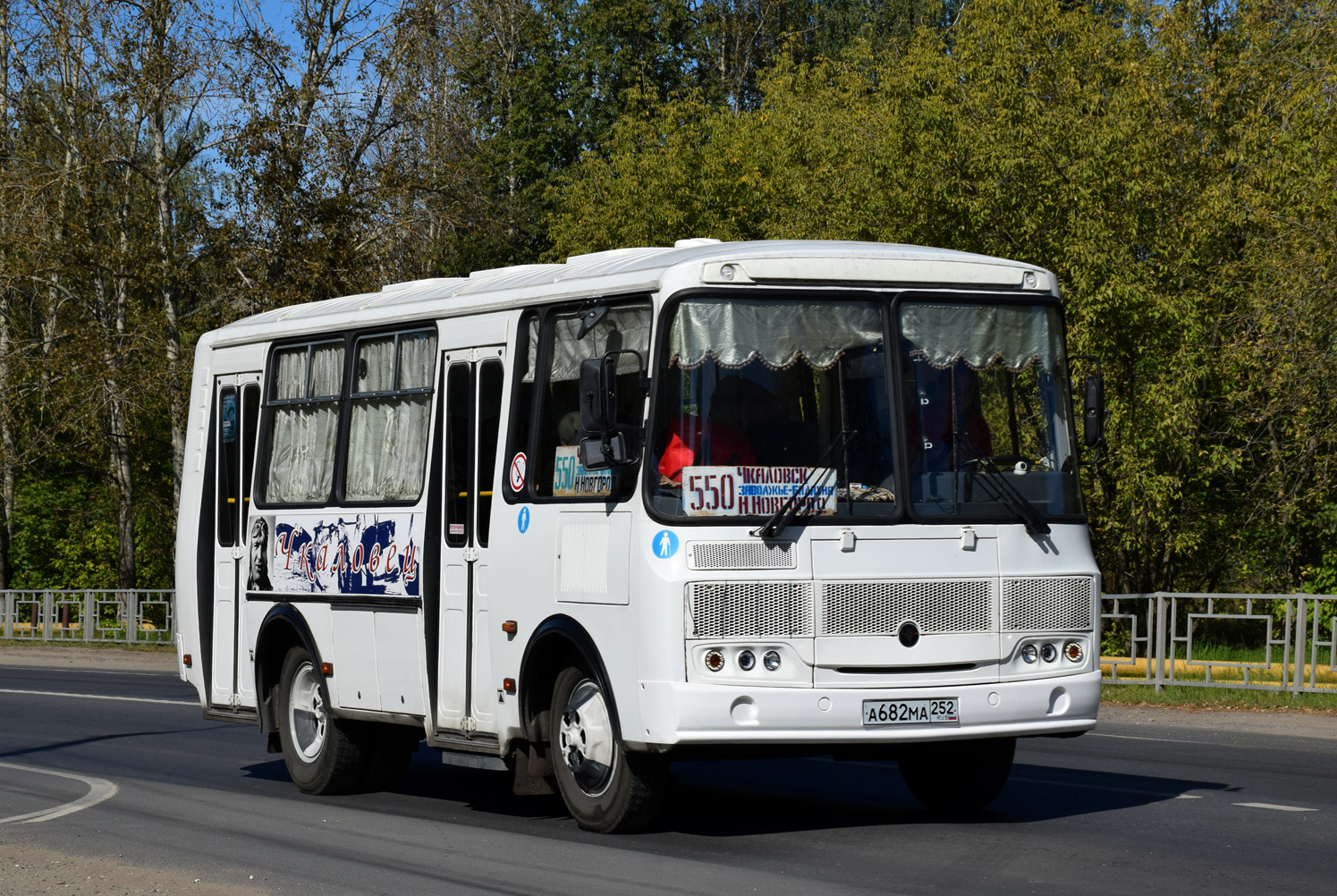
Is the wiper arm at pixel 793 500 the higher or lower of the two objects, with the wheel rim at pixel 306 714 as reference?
higher

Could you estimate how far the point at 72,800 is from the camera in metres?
12.4

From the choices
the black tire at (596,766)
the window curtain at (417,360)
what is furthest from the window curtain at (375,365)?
the black tire at (596,766)

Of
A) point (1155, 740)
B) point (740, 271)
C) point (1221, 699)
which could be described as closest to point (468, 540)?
point (740, 271)

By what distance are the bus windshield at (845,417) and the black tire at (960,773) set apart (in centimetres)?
150

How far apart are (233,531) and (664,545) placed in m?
5.41

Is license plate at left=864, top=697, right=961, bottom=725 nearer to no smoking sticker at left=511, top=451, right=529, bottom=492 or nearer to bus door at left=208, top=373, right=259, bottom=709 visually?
no smoking sticker at left=511, top=451, right=529, bottom=492

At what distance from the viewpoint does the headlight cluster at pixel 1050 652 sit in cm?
1010

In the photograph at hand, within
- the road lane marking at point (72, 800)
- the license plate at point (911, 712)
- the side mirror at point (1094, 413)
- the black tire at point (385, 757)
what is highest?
the side mirror at point (1094, 413)

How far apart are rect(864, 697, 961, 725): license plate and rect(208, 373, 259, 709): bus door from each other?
5.64 meters

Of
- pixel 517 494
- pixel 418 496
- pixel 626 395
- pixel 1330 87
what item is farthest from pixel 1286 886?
pixel 1330 87

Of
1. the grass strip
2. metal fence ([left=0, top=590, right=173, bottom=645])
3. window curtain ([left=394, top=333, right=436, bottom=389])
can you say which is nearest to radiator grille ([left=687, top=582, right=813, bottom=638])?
window curtain ([left=394, top=333, right=436, bottom=389])

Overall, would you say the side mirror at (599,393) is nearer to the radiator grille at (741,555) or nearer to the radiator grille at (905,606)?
the radiator grille at (741,555)

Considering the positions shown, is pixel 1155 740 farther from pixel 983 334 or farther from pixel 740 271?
pixel 740 271

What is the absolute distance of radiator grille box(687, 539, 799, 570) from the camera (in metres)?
9.56
